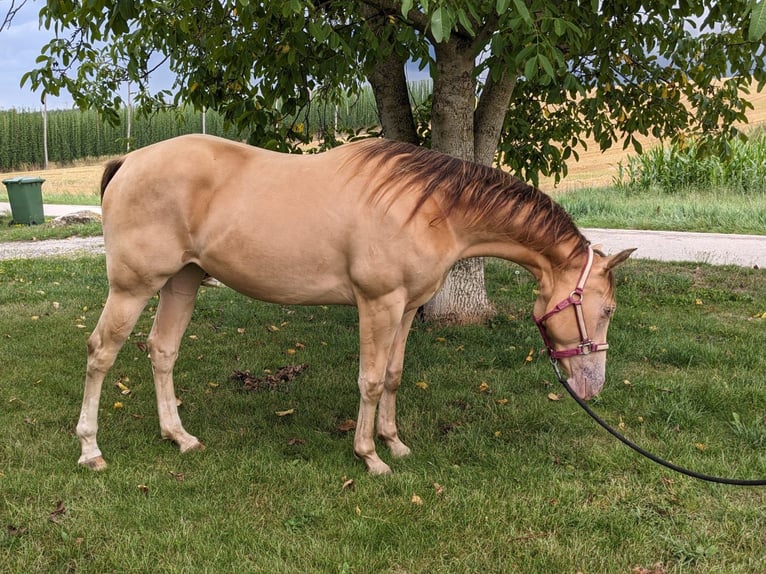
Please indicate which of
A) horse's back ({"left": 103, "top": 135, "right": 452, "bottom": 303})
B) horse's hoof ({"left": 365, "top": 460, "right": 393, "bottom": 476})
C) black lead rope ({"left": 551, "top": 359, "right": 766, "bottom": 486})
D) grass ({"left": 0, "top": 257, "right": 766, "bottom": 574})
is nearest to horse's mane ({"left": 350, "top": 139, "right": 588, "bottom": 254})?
horse's back ({"left": 103, "top": 135, "right": 452, "bottom": 303})

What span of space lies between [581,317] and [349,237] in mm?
1371

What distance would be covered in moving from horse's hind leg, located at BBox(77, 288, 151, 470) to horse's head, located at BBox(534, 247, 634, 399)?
7.92ft

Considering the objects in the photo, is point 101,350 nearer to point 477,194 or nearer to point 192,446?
point 192,446

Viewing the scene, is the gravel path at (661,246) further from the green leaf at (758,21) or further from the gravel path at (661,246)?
the green leaf at (758,21)

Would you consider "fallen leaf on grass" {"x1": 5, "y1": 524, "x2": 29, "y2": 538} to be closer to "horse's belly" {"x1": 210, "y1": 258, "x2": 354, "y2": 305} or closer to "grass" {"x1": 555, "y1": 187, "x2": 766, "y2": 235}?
"horse's belly" {"x1": 210, "y1": 258, "x2": 354, "y2": 305}

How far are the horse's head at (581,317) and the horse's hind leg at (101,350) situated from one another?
2.42 metres

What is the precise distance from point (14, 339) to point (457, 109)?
4.91m

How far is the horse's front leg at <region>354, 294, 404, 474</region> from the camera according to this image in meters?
3.66

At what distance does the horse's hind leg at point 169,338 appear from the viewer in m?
4.22

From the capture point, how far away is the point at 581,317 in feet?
11.8

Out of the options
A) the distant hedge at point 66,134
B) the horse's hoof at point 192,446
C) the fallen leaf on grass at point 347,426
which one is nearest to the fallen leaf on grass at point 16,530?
the horse's hoof at point 192,446

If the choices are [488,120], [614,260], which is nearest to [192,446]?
[614,260]

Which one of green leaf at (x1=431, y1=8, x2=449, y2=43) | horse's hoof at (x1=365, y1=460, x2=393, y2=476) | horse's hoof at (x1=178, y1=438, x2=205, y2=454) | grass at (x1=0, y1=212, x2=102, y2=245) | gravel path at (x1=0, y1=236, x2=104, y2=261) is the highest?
green leaf at (x1=431, y1=8, x2=449, y2=43)

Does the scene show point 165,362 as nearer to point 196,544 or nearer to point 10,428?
point 10,428
